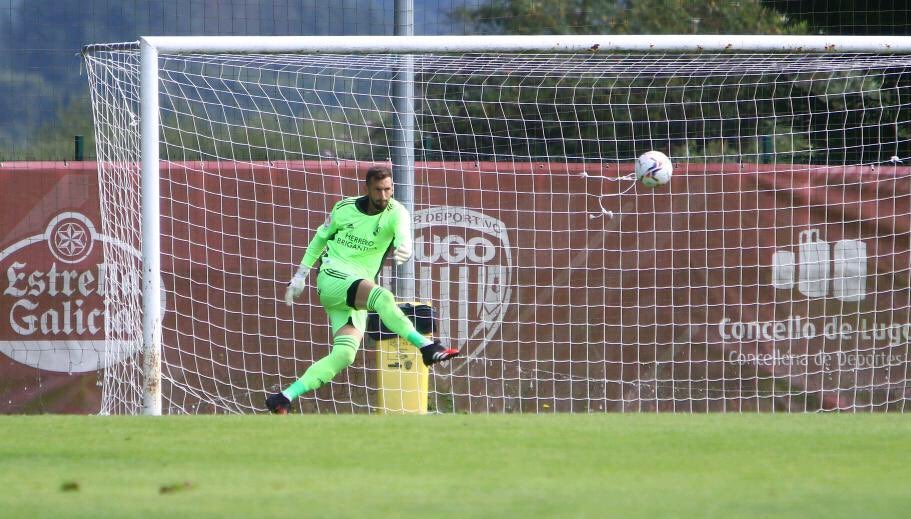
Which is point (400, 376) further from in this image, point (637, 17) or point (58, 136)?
point (637, 17)

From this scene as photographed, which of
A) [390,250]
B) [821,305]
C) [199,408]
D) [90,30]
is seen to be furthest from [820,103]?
[90,30]

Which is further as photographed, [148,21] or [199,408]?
[148,21]

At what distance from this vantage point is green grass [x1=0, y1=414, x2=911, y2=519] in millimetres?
3840

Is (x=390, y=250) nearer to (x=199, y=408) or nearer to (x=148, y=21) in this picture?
(x=199, y=408)

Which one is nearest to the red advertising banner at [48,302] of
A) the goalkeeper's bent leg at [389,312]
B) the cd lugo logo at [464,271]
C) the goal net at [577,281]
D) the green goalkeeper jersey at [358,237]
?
the goal net at [577,281]

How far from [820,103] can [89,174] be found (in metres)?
8.13

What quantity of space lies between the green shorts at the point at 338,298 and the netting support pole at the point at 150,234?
111 centimetres

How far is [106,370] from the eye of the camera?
962 centimetres

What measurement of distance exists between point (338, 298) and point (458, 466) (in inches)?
143

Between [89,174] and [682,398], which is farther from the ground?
[89,174]

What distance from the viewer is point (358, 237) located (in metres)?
8.23

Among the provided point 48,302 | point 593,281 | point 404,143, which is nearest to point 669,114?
point 593,281

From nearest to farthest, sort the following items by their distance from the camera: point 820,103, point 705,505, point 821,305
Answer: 1. point 705,505
2. point 821,305
3. point 820,103

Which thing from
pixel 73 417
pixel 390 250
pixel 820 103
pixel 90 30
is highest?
pixel 90 30
